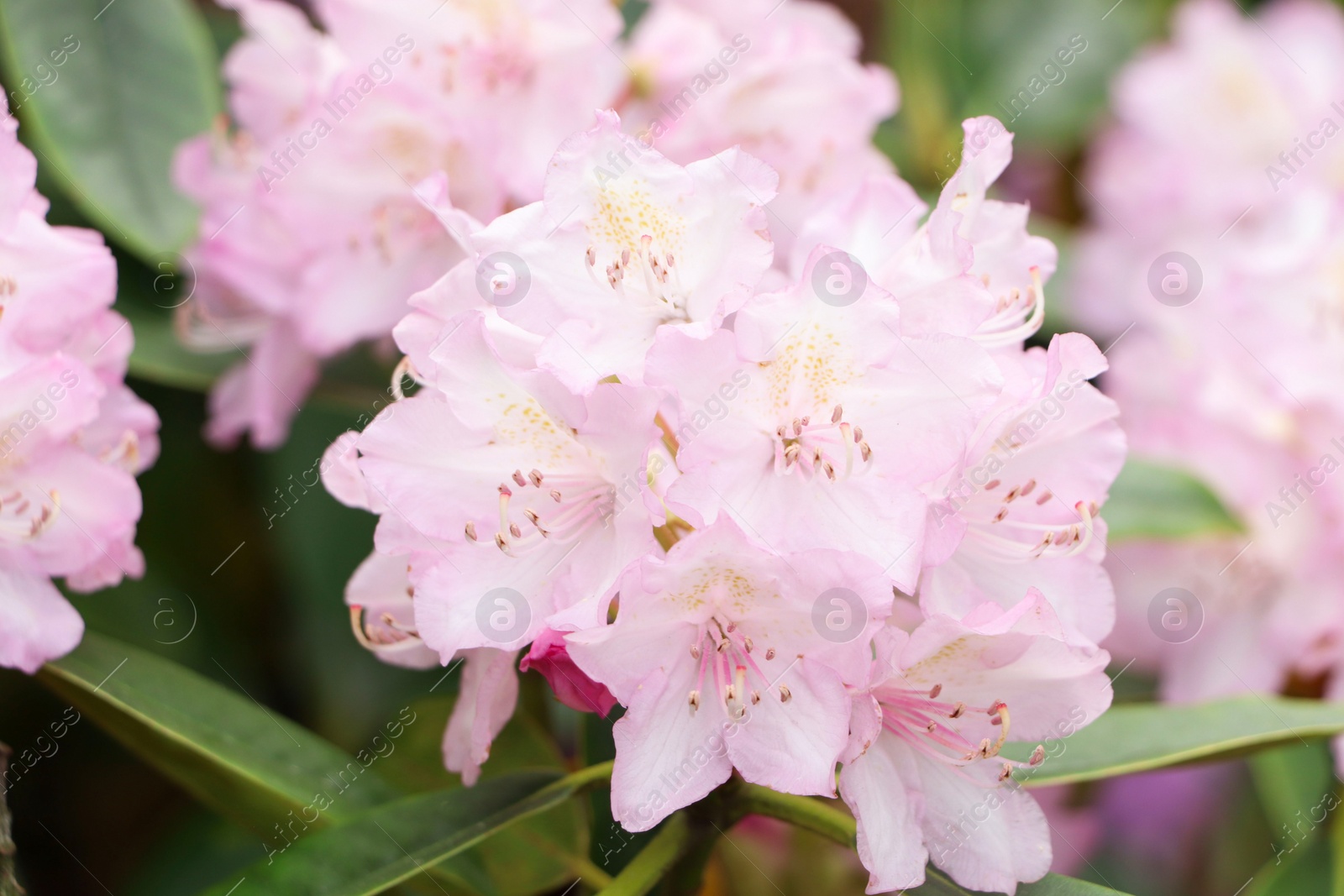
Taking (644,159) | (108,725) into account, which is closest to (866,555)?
(644,159)

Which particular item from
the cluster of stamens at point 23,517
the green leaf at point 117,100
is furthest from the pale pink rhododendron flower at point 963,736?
the green leaf at point 117,100

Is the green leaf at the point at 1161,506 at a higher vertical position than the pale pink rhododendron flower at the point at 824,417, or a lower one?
lower
